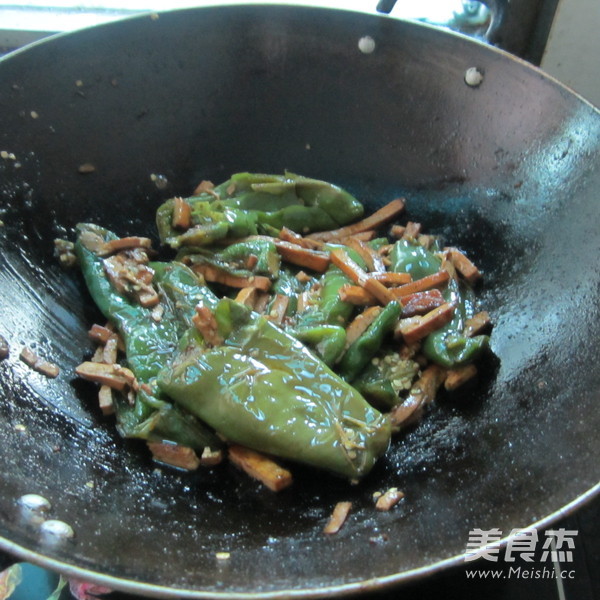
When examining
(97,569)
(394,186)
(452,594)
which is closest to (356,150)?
(394,186)

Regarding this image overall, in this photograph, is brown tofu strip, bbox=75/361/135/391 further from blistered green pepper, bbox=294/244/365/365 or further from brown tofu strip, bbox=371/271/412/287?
brown tofu strip, bbox=371/271/412/287

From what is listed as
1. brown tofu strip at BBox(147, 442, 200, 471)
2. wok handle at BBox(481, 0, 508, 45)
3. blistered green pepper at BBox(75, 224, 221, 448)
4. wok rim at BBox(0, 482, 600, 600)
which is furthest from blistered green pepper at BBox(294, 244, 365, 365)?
wok handle at BBox(481, 0, 508, 45)

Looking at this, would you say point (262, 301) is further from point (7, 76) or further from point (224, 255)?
point (7, 76)

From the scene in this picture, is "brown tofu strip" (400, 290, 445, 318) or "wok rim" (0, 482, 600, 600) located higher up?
"brown tofu strip" (400, 290, 445, 318)

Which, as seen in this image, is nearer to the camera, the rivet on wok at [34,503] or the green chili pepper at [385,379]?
the rivet on wok at [34,503]

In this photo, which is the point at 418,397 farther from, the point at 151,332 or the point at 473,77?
the point at 473,77

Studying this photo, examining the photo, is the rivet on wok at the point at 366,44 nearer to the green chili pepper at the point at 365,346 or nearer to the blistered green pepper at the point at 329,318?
the blistered green pepper at the point at 329,318

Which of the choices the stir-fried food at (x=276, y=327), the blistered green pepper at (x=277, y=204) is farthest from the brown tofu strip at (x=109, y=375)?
the blistered green pepper at (x=277, y=204)
